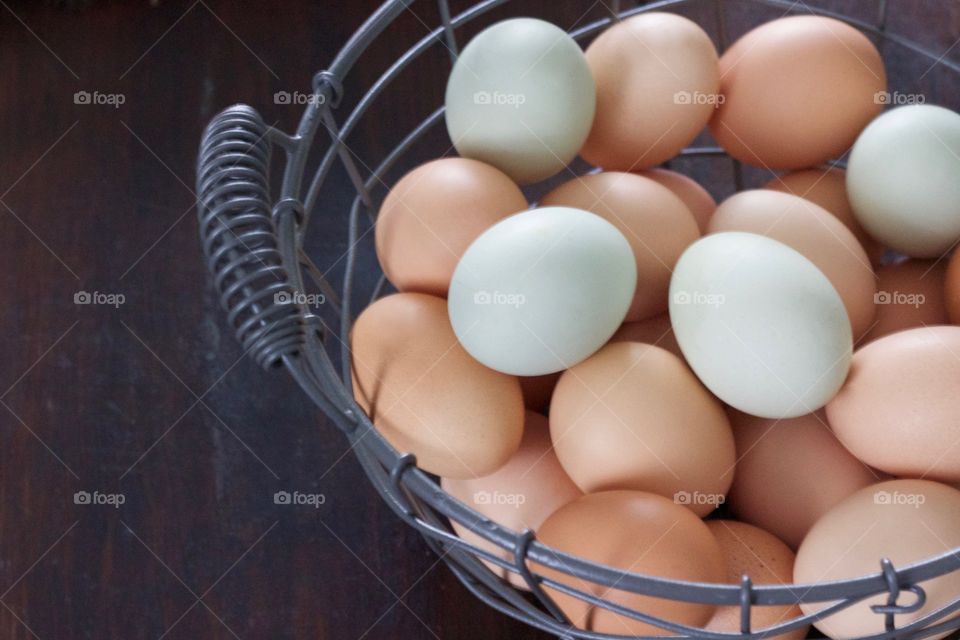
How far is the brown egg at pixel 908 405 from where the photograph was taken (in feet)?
1.48

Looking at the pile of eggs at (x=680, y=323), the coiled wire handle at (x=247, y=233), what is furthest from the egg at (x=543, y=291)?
the coiled wire handle at (x=247, y=233)

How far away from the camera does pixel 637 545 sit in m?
0.44

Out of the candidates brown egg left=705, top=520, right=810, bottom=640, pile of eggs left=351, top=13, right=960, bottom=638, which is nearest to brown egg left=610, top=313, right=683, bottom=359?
pile of eggs left=351, top=13, right=960, bottom=638

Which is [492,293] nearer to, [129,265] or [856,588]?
[856,588]

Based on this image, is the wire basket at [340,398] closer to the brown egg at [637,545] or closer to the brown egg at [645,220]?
the brown egg at [637,545]

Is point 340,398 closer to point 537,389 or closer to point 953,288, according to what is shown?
point 537,389

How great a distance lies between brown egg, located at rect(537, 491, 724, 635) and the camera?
0.44 metres

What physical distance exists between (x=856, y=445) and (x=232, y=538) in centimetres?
38

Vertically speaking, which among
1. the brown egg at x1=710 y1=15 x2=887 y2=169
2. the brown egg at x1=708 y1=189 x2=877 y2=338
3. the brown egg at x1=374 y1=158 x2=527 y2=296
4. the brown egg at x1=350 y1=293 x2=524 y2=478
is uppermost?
the brown egg at x1=710 y1=15 x2=887 y2=169

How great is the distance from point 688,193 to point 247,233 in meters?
0.32

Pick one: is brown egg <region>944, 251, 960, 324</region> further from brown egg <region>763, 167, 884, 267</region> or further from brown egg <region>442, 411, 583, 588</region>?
brown egg <region>442, 411, 583, 588</region>

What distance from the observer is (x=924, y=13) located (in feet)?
2.52

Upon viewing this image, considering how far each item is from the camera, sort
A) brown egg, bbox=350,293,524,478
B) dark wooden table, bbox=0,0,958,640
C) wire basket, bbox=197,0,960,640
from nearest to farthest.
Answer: wire basket, bbox=197,0,960,640, brown egg, bbox=350,293,524,478, dark wooden table, bbox=0,0,958,640

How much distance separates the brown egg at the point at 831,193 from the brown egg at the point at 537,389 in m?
0.20
